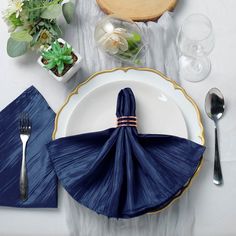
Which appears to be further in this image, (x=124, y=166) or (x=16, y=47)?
(x=16, y=47)

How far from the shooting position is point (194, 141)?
66 cm

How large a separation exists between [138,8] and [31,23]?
195mm

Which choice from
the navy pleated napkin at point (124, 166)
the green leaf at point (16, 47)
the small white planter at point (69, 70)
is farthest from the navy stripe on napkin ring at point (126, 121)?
the green leaf at point (16, 47)

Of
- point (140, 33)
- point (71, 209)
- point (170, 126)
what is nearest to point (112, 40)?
point (140, 33)

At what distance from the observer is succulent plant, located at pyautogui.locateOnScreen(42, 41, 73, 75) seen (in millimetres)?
663

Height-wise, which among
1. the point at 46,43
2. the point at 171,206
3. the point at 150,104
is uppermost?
the point at 46,43

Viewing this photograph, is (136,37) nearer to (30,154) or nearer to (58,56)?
(58,56)

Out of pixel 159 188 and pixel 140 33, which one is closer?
pixel 159 188

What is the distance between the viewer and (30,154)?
2.22 ft

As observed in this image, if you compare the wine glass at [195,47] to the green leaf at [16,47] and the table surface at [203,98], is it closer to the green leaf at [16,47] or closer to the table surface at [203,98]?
the table surface at [203,98]

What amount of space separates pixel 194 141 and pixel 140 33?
216 millimetres

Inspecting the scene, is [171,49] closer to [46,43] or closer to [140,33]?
[140,33]

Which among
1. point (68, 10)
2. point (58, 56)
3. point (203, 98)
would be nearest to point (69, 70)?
point (58, 56)

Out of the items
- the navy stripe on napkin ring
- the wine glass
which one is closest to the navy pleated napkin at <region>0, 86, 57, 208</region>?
the navy stripe on napkin ring
